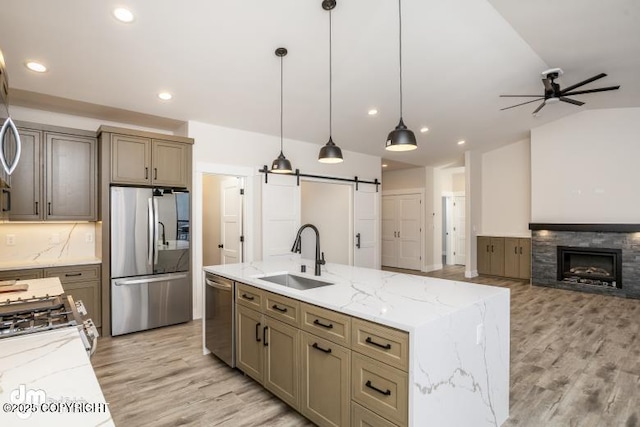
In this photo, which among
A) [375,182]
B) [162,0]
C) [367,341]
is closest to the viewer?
[367,341]

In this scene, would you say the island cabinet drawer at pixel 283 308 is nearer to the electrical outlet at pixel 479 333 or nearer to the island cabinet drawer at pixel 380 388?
the island cabinet drawer at pixel 380 388

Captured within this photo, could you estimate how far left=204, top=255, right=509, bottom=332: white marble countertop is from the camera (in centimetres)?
169

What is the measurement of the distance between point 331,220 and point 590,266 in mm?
5001

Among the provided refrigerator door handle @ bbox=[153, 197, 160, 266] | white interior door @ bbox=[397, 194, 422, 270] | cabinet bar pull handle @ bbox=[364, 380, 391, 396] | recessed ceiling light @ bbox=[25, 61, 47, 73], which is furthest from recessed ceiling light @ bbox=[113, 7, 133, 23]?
white interior door @ bbox=[397, 194, 422, 270]

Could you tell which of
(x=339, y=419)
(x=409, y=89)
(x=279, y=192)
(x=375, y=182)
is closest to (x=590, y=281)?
(x=375, y=182)

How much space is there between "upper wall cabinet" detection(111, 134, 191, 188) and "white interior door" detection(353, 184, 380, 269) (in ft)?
11.3

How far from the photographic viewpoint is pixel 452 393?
1.73 m

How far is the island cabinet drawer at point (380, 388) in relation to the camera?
61.4 inches

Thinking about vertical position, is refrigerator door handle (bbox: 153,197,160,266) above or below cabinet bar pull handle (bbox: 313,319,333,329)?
above

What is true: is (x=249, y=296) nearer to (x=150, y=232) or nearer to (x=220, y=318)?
(x=220, y=318)

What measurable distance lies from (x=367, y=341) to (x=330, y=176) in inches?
186

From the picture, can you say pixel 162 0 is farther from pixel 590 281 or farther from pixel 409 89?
pixel 590 281

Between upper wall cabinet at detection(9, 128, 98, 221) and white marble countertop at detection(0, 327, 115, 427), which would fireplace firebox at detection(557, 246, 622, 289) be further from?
upper wall cabinet at detection(9, 128, 98, 221)

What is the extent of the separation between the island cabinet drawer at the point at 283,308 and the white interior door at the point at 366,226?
434 centimetres
